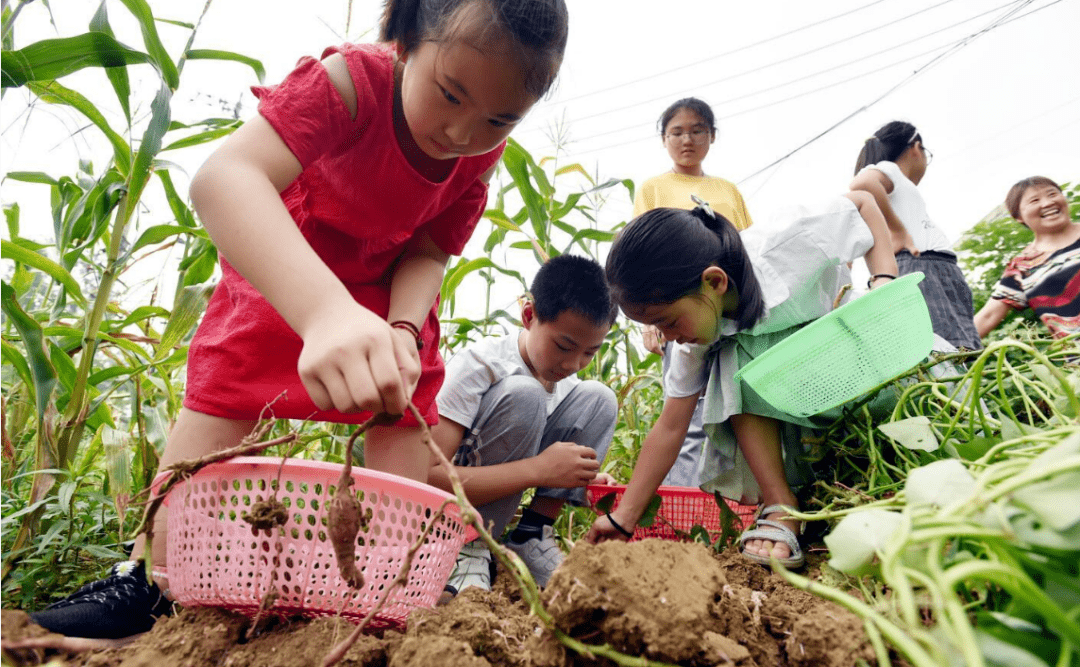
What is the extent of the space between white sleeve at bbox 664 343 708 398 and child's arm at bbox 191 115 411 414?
3.33ft

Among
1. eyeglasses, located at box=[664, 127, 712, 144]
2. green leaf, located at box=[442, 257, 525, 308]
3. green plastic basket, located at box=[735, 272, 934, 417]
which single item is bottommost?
green plastic basket, located at box=[735, 272, 934, 417]

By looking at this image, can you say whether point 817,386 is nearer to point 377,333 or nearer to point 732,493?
point 732,493

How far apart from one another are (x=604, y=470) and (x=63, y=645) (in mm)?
1825

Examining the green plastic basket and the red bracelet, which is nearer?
the green plastic basket

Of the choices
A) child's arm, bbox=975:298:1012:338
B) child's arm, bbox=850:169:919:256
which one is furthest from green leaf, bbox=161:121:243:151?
child's arm, bbox=975:298:1012:338

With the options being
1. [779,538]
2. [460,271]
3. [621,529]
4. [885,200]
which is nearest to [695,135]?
[885,200]

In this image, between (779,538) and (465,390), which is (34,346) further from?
(779,538)

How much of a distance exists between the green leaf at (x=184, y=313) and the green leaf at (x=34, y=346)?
0.32 meters

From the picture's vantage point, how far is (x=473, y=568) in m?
1.40

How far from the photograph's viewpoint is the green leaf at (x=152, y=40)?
3.99 feet

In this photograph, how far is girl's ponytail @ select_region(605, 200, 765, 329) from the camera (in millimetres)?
1409

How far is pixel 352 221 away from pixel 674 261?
0.69 meters

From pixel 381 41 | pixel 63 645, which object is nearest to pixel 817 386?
pixel 381 41

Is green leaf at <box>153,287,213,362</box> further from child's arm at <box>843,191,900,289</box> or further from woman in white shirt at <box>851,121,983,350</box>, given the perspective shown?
woman in white shirt at <box>851,121,983,350</box>
